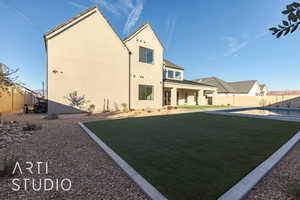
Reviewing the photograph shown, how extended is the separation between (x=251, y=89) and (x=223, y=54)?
17.9 meters

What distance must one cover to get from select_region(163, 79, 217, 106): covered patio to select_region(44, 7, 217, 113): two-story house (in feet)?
0.69

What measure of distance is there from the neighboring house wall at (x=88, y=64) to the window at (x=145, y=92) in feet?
6.54

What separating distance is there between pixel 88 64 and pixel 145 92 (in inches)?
285

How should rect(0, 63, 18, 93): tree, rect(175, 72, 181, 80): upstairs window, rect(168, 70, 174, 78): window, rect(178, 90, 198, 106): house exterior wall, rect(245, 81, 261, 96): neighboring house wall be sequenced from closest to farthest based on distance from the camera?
1. rect(0, 63, 18, 93): tree
2. rect(168, 70, 174, 78): window
3. rect(175, 72, 181, 80): upstairs window
4. rect(178, 90, 198, 106): house exterior wall
5. rect(245, 81, 261, 96): neighboring house wall

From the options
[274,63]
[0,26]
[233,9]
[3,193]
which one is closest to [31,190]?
[3,193]

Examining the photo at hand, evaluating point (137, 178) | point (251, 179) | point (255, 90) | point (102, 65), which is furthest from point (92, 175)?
point (255, 90)

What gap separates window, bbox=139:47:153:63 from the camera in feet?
53.0

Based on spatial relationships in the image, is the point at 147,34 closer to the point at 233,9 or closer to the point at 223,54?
the point at 233,9

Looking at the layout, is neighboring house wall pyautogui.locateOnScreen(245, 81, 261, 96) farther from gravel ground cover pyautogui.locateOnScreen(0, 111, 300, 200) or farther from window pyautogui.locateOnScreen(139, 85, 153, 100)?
gravel ground cover pyautogui.locateOnScreen(0, 111, 300, 200)

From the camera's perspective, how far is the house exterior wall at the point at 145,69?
15445 millimetres

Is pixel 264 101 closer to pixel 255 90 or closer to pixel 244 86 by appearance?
pixel 244 86

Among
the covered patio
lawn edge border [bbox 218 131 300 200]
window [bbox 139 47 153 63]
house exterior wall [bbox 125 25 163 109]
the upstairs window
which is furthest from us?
the upstairs window

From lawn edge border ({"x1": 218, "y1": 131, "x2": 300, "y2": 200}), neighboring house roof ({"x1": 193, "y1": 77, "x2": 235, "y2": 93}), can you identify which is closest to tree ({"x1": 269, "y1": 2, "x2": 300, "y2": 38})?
lawn edge border ({"x1": 218, "y1": 131, "x2": 300, "y2": 200})

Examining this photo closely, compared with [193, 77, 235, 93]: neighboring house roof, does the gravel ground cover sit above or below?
below
